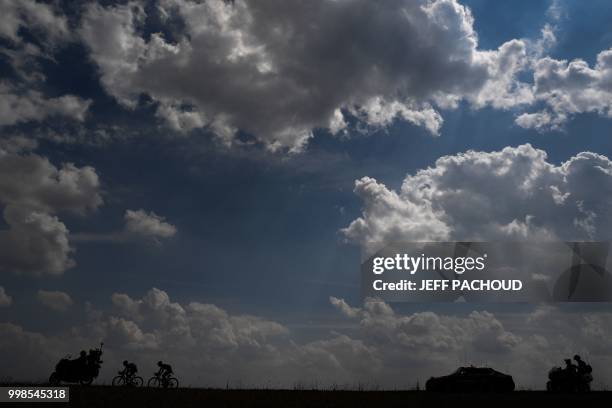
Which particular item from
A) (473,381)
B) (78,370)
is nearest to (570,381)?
→ (473,381)

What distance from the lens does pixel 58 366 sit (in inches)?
1334

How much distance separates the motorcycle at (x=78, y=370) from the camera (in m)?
33.7

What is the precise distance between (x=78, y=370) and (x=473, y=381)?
66.8 ft

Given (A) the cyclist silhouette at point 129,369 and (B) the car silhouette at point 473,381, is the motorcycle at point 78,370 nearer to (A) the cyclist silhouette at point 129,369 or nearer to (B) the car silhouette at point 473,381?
(A) the cyclist silhouette at point 129,369

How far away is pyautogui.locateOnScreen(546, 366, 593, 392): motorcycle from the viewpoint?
32.1m

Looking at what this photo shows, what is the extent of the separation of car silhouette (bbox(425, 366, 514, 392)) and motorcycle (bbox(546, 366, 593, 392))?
86.8 inches

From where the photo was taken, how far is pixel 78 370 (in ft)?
111

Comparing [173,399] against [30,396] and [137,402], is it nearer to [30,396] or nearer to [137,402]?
[137,402]

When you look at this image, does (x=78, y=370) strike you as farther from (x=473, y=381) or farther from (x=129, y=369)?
(x=473, y=381)

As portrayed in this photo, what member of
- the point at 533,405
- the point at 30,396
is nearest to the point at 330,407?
the point at 533,405

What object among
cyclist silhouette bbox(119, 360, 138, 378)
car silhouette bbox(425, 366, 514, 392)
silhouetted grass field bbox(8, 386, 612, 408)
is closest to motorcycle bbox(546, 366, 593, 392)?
car silhouette bbox(425, 366, 514, 392)

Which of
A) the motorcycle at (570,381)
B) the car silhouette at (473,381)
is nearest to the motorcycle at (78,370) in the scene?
the car silhouette at (473,381)

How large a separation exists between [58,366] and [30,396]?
10.9 meters

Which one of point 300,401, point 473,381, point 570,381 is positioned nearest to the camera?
point 300,401
